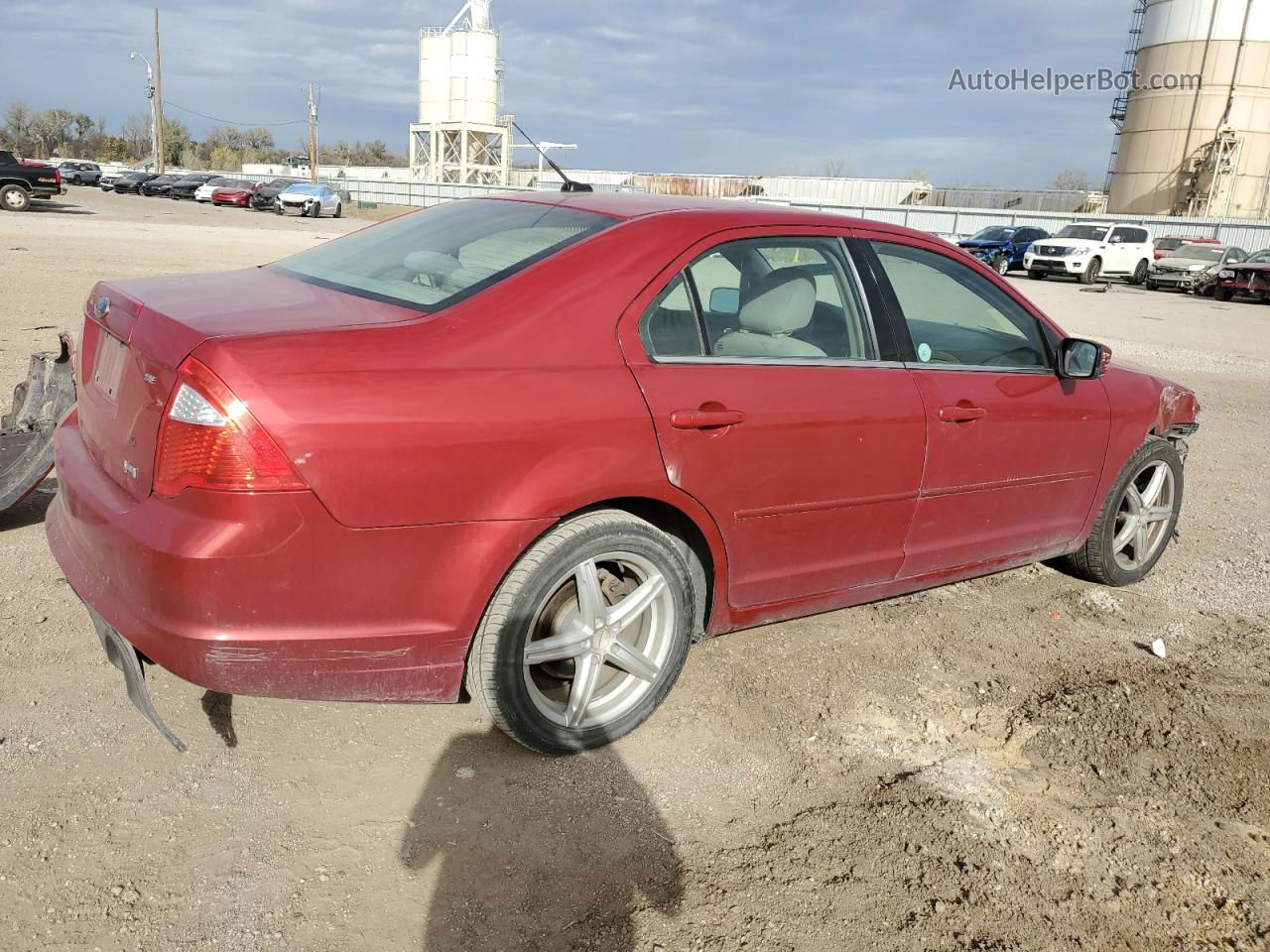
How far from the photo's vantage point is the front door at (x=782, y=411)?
3.01 metres

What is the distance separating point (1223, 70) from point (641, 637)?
54.1 metres

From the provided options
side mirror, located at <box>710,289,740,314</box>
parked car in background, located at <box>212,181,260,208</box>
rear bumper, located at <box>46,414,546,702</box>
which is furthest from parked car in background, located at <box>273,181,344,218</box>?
rear bumper, located at <box>46,414,546,702</box>

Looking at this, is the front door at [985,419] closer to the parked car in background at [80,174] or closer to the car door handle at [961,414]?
the car door handle at [961,414]

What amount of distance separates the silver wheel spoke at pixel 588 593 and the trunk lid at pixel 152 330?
34.0 inches

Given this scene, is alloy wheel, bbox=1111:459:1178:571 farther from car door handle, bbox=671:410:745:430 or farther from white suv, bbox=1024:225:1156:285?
white suv, bbox=1024:225:1156:285

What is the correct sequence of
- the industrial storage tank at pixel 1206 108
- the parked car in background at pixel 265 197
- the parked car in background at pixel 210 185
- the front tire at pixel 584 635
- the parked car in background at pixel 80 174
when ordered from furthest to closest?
the parked car in background at pixel 80 174 < the parked car in background at pixel 210 185 < the industrial storage tank at pixel 1206 108 < the parked car in background at pixel 265 197 < the front tire at pixel 584 635

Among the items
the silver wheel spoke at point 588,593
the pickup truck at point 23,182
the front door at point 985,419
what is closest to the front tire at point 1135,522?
the front door at point 985,419

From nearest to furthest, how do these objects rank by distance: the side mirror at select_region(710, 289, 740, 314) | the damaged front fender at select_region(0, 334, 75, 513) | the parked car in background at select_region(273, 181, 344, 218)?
the side mirror at select_region(710, 289, 740, 314), the damaged front fender at select_region(0, 334, 75, 513), the parked car in background at select_region(273, 181, 344, 218)

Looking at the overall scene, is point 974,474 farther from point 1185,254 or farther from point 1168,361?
point 1185,254

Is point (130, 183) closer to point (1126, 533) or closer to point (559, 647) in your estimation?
point (1126, 533)

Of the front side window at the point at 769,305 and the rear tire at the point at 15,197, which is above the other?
the front side window at the point at 769,305

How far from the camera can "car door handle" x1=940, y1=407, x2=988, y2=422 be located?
3.63m

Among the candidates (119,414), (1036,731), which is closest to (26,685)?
(119,414)

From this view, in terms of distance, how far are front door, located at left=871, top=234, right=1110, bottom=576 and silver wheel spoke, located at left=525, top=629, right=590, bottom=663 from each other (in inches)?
55.9
